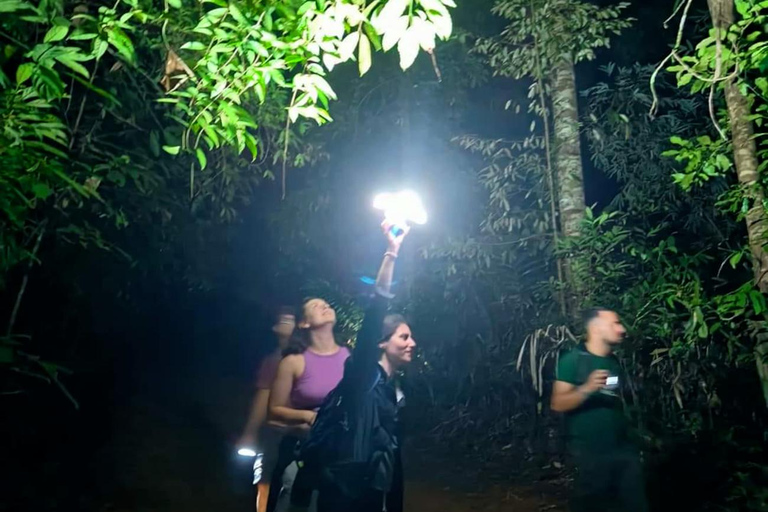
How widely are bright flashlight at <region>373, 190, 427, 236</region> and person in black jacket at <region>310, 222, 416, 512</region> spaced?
0.04 m

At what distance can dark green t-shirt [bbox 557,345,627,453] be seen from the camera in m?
3.54

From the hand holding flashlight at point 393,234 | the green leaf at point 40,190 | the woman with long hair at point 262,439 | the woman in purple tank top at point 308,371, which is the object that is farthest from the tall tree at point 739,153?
the green leaf at point 40,190

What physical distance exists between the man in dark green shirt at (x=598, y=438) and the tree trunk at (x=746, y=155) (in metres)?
1.87

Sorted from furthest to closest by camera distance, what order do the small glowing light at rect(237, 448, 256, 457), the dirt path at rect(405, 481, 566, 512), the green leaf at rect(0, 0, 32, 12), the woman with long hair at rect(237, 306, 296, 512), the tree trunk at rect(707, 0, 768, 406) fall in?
the dirt path at rect(405, 481, 566, 512) → the tree trunk at rect(707, 0, 768, 406) → the small glowing light at rect(237, 448, 256, 457) → the woman with long hair at rect(237, 306, 296, 512) → the green leaf at rect(0, 0, 32, 12)

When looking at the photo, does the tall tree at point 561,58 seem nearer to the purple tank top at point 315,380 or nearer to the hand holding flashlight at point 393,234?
the purple tank top at point 315,380

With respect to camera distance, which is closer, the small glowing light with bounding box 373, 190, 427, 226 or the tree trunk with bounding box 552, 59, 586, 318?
the small glowing light with bounding box 373, 190, 427, 226

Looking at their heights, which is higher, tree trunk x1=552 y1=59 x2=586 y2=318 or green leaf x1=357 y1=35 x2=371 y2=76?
tree trunk x1=552 y1=59 x2=586 y2=318

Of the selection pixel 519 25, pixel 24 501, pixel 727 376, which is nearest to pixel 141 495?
pixel 24 501

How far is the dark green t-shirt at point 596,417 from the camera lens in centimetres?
354

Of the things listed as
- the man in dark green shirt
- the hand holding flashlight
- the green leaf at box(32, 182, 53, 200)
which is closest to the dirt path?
the man in dark green shirt

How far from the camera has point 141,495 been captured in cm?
720

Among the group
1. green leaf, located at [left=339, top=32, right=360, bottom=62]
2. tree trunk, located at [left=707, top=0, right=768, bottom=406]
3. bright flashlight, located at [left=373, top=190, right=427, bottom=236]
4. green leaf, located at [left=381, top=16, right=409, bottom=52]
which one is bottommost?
bright flashlight, located at [left=373, top=190, right=427, bottom=236]

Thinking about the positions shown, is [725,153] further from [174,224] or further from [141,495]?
[174,224]

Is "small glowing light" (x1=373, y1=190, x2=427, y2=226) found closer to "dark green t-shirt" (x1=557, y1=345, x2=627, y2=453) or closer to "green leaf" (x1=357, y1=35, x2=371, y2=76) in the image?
"green leaf" (x1=357, y1=35, x2=371, y2=76)
